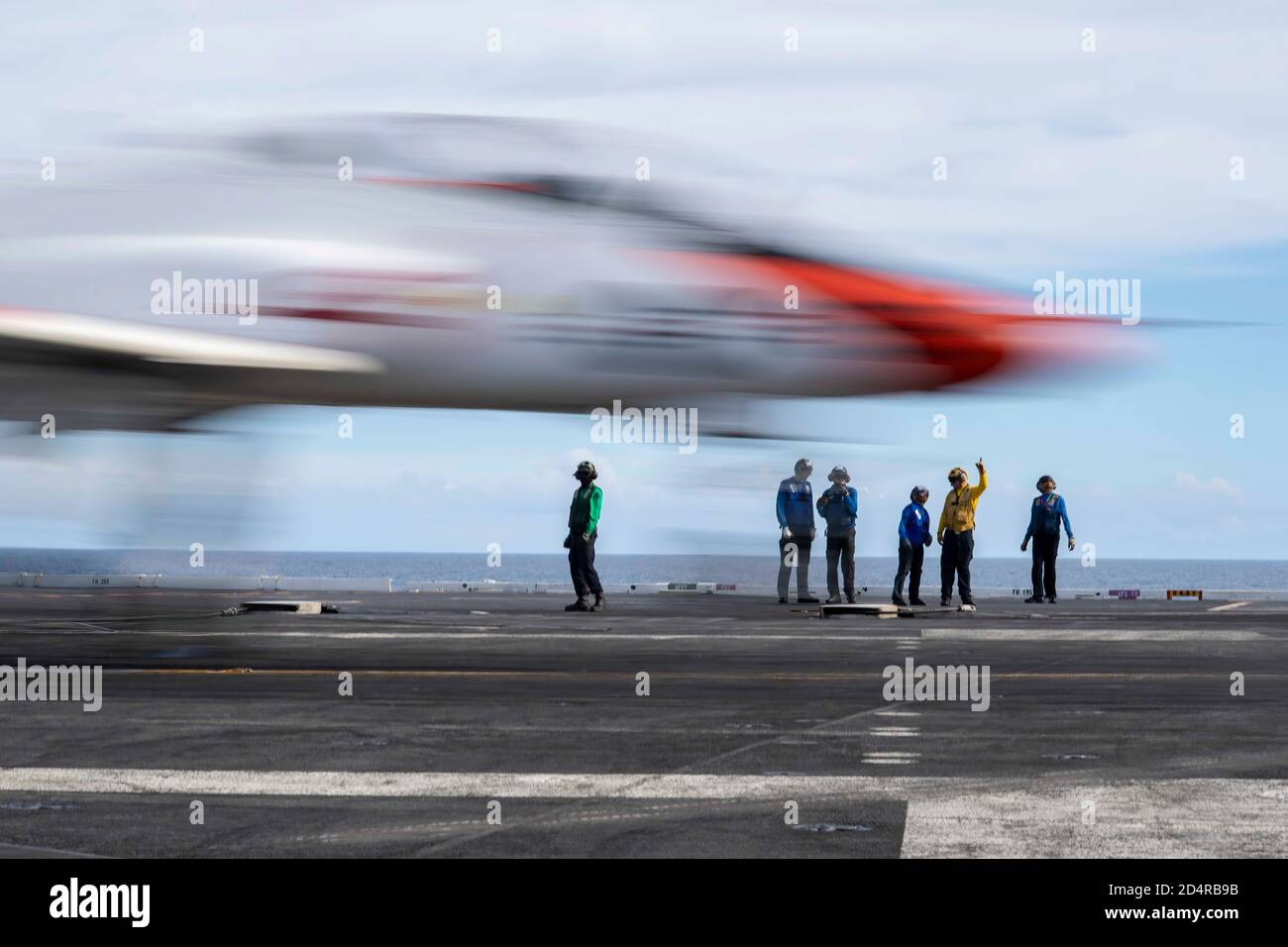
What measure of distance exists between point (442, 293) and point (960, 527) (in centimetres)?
1243

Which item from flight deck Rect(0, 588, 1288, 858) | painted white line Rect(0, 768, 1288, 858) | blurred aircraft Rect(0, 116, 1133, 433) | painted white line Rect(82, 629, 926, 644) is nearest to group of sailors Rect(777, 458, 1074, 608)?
painted white line Rect(82, 629, 926, 644)

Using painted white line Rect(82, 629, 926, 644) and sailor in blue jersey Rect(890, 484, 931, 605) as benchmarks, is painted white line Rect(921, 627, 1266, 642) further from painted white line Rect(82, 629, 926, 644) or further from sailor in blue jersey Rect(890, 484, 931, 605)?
sailor in blue jersey Rect(890, 484, 931, 605)

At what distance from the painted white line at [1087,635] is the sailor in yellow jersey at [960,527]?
4.01m

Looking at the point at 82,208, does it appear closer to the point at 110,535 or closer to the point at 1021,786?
the point at 110,535

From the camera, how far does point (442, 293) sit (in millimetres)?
9930

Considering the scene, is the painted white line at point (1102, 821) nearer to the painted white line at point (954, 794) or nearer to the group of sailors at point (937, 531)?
the painted white line at point (954, 794)

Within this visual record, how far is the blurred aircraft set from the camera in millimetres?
9594

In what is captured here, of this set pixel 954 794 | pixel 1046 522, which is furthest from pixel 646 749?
pixel 1046 522

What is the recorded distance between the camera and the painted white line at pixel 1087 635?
49.5 feet

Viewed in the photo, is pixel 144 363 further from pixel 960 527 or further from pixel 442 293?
pixel 960 527

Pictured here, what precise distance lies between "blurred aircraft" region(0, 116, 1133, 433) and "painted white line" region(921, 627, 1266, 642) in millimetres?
6024

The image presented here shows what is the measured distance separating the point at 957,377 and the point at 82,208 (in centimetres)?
611

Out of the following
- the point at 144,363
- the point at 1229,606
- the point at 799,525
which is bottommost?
the point at 1229,606
